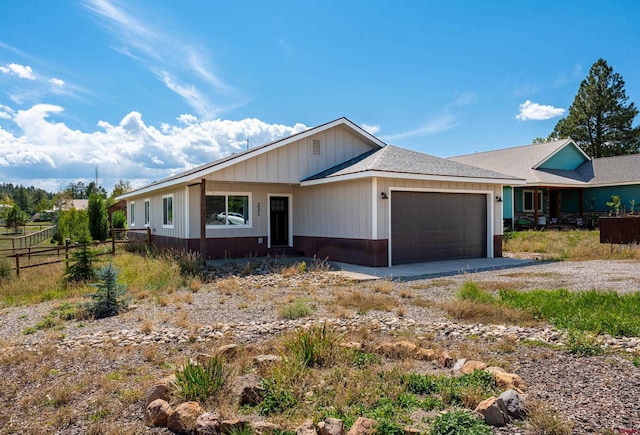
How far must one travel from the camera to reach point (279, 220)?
54.3 feet

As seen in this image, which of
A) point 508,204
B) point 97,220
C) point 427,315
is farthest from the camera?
point 97,220

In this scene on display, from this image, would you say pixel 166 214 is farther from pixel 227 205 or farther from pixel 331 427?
pixel 331 427

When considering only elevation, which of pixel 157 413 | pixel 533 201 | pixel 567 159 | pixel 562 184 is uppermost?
pixel 567 159

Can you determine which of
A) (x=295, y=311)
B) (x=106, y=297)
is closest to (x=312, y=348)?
(x=295, y=311)

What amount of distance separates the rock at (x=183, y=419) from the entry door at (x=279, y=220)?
1286 cm

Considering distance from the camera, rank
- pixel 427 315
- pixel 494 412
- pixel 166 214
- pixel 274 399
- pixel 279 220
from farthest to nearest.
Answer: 1. pixel 166 214
2. pixel 279 220
3. pixel 427 315
4. pixel 274 399
5. pixel 494 412

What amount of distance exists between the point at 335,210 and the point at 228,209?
→ 3.89 metres

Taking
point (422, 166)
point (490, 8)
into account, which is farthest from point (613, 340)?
point (490, 8)

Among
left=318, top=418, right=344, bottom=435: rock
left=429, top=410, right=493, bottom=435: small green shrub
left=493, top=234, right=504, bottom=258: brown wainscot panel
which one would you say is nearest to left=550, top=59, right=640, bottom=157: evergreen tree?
left=493, top=234, right=504, bottom=258: brown wainscot panel

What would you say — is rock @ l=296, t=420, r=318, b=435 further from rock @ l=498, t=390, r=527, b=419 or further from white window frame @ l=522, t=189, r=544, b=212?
white window frame @ l=522, t=189, r=544, b=212

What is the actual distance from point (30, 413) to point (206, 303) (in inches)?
186

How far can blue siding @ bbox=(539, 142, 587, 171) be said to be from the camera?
92.6 ft

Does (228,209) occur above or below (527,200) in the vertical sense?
below

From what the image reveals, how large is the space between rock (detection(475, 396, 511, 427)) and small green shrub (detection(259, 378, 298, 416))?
1.48 meters
